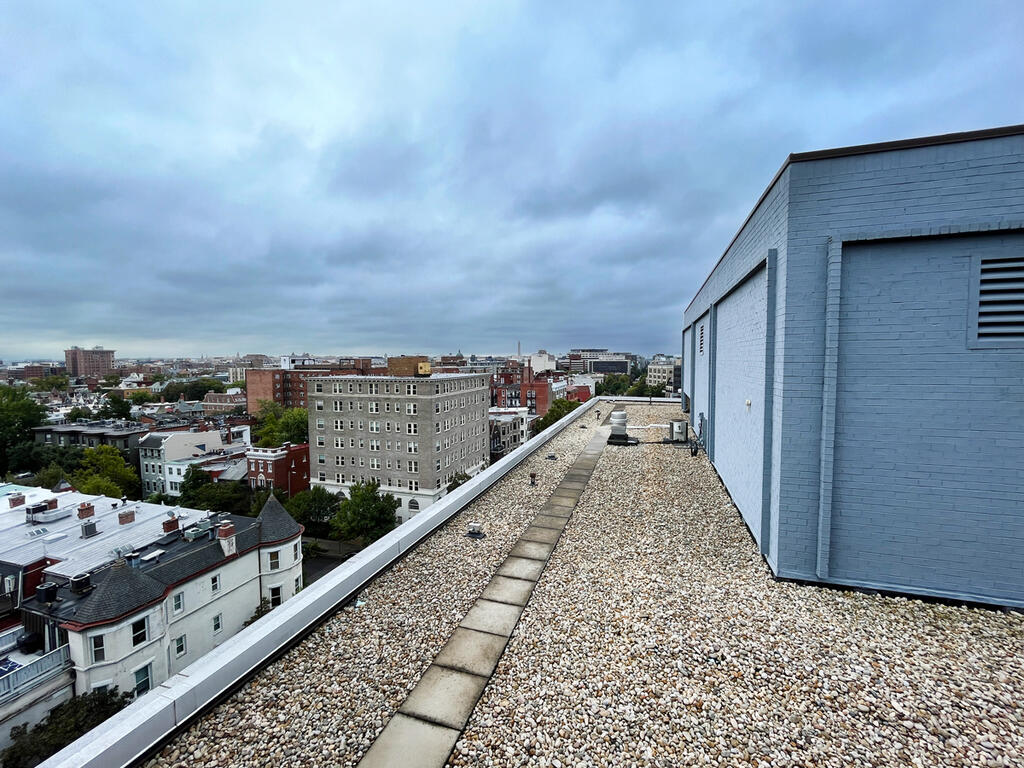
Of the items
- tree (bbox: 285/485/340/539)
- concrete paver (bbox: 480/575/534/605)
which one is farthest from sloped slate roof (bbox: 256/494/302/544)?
concrete paver (bbox: 480/575/534/605)

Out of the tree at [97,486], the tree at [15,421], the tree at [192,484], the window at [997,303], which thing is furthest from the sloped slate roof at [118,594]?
the tree at [15,421]

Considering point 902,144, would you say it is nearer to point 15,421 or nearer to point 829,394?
point 829,394

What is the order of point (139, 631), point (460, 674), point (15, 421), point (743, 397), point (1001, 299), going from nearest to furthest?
point (460, 674), point (1001, 299), point (743, 397), point (139, 631), point (15, 421)

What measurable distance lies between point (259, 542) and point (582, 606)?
61.3ft

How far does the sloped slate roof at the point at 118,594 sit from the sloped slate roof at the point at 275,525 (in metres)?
4.60

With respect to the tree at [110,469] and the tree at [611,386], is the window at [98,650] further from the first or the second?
the tree at [611,386]

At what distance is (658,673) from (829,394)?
4579 millimetres

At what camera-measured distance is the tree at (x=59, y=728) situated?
34.8ft

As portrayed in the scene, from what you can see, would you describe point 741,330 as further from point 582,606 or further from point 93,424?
point 93,424

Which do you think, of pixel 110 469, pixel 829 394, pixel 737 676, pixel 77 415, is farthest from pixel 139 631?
Answer: pixel 77 415

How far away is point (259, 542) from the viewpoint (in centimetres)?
1958

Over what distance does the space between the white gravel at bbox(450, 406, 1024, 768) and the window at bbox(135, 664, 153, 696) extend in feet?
54.0

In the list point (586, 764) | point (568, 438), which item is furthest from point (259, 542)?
point (586, 764)

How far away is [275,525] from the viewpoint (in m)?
20.1
